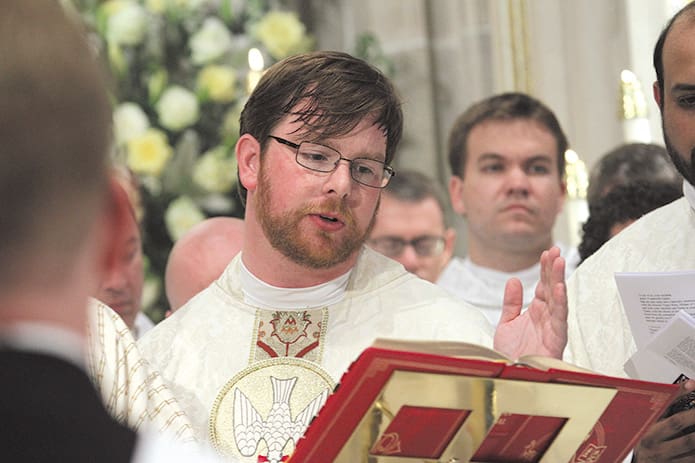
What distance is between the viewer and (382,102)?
166 inches

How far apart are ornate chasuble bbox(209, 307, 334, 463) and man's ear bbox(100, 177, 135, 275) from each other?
241cm

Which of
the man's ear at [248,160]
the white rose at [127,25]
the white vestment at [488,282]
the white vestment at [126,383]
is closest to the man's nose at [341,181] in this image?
the man's ear at [248,160]

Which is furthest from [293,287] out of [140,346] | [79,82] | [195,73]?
[195,73]

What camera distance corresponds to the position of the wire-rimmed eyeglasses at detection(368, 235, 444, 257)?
6887 millimetres

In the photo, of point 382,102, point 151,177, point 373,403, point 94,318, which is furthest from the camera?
point 151,177

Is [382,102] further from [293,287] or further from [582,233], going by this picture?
[582,233]

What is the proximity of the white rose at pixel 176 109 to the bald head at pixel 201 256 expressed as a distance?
2173 mm

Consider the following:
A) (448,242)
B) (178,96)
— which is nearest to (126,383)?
(448,242)

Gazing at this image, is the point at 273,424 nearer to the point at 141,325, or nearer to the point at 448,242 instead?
the point at 141,325

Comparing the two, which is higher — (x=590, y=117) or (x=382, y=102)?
(x=382, y=102)

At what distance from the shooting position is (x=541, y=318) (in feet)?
12.1

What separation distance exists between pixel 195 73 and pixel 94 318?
3980 mm

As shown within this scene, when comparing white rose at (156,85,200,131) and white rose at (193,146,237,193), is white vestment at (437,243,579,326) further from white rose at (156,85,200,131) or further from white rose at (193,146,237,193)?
white rose at (156,85,200,131)

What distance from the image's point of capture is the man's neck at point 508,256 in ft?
20.7
